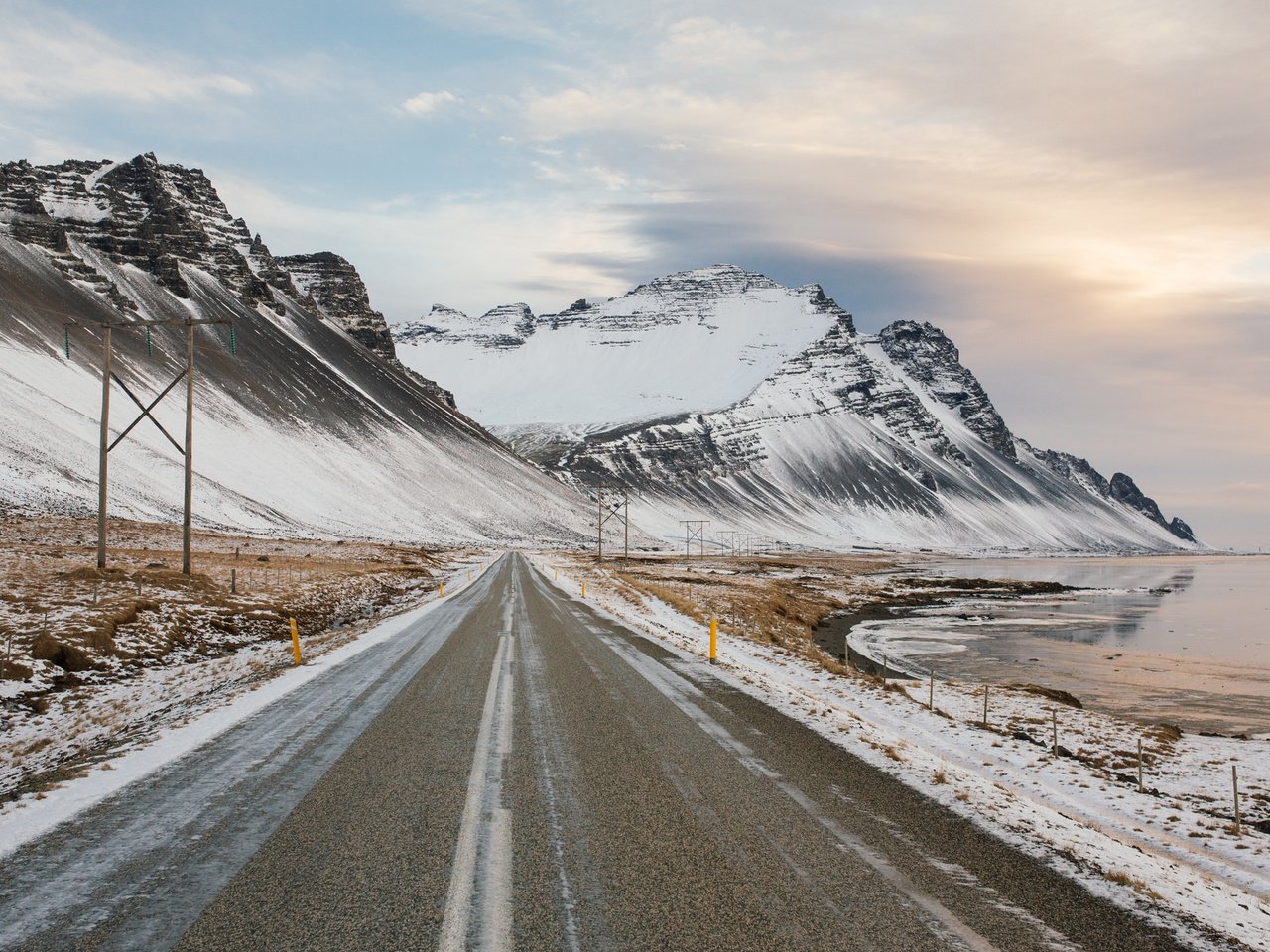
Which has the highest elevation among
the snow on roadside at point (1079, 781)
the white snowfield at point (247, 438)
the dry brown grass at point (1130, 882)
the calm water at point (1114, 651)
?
the white snowfield at point (247, 438)

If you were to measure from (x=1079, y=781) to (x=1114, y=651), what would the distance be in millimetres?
34447

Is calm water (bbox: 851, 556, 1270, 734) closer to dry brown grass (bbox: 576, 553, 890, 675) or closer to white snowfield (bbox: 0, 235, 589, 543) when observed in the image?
dry brown grass (bbox: 576, 553, 890, 675)

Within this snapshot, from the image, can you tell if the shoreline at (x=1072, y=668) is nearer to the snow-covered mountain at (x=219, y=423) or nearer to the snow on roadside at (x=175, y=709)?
the snow on roadside at (x=175, y=709)

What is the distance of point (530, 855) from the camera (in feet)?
22.9

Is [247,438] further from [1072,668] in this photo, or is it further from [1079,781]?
[1079,781]

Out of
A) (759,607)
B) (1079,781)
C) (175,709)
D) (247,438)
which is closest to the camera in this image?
(1079,781)

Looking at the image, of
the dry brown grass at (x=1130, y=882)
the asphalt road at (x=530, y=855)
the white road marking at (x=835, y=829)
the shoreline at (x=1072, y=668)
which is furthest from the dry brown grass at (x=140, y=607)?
the shoreline at (x=1072, y=668)

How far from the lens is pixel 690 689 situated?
15.2 m

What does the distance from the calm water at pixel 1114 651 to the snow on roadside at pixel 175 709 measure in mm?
21883

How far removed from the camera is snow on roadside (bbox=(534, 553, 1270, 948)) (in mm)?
7020

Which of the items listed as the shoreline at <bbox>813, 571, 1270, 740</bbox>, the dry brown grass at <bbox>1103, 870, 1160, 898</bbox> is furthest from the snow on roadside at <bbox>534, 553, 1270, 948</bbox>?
the shoreline at <bbox>813, 571, 1270, 740</bbox>

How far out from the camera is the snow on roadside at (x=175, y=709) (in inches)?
314

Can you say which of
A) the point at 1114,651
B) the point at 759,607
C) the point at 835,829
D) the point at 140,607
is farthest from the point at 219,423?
the point at 835,829

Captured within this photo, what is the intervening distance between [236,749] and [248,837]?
327 cm
